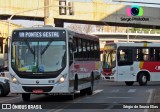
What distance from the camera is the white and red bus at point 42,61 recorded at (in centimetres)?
2038

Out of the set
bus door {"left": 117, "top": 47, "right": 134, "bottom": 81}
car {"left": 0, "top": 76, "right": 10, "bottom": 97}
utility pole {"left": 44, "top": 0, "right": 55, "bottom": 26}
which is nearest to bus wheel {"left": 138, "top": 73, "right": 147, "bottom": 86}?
bus door {"left": 117, "top": 47, "right": 134, "bottom": 81}

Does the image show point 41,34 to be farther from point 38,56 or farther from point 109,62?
point 109,62

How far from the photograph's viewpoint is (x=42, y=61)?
20531 millimetres

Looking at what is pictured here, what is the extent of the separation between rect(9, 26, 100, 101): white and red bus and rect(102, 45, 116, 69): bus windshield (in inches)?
645

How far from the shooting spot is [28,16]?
5625 centimetres

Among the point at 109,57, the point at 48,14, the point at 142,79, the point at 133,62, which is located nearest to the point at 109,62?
the point at 109,57

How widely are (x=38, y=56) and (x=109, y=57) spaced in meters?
18.1

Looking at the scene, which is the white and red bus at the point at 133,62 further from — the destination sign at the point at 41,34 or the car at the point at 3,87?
the destination sign at the point at 41,34

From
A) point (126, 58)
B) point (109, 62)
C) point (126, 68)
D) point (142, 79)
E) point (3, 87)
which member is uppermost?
point (126, 58)

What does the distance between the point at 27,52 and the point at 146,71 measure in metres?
18.9

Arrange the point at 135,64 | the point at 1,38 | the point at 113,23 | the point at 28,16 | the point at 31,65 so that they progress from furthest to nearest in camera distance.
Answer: the point at 1,38 → the point at 113,23 → the point at 28,16 → the point at 135,64 → the point at 31,65

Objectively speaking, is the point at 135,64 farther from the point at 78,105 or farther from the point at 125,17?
the point at 125,17

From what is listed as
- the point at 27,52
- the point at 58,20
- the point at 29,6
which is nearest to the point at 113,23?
the point at 58,20

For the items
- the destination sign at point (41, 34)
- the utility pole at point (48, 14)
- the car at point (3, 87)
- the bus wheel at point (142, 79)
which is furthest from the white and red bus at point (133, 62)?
the utility pole at point (48, 14)
